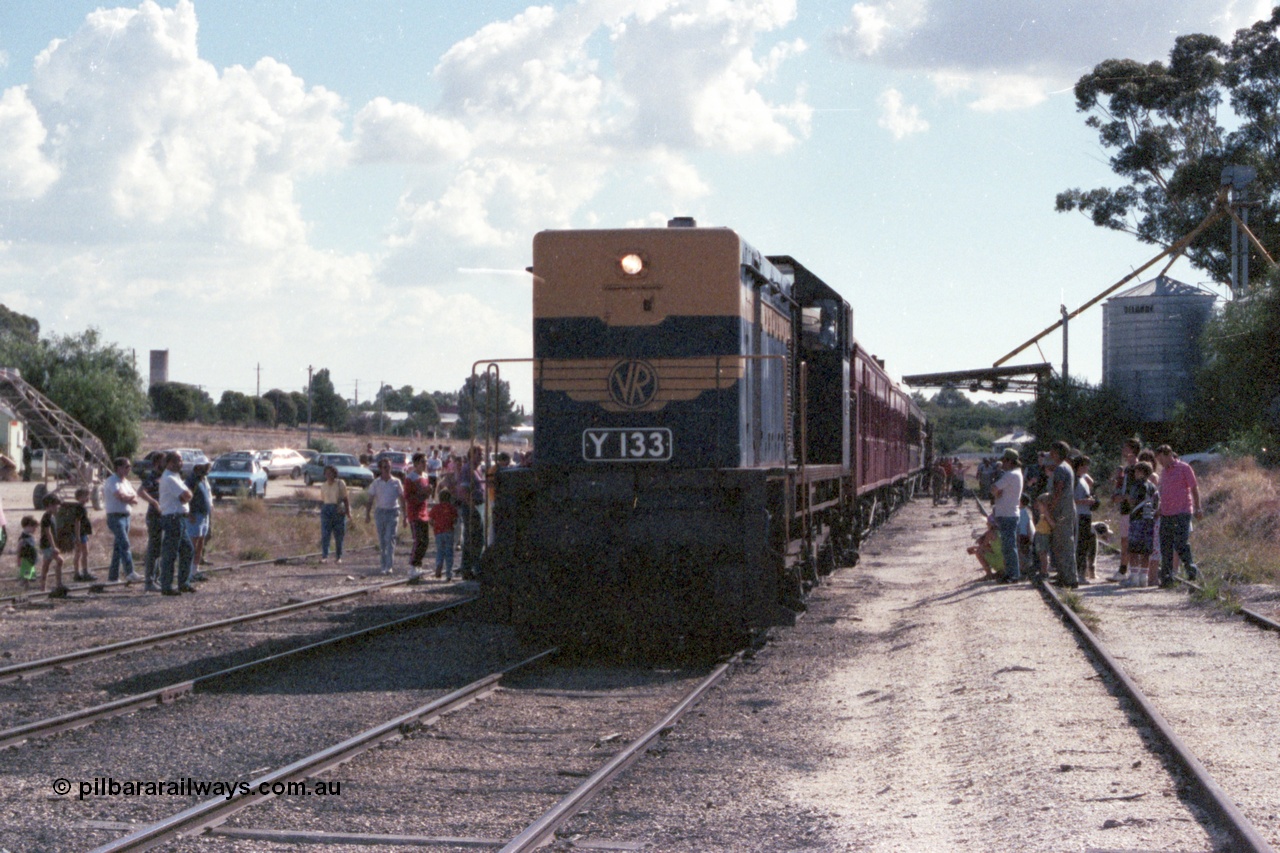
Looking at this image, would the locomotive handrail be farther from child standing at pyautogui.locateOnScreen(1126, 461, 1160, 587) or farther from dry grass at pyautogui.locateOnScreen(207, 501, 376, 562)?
dry grass at pyautogui.locateOnScreen(207, 501, 376, 562)

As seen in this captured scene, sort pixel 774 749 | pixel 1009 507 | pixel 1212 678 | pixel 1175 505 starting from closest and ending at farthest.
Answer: pixel 774 749 < pixel 1212 678 < pixel 1175 505 < pixel 1009 507

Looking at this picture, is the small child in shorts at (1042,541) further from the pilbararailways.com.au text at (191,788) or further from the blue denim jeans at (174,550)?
the pilbararailways.com.au text at (191,788)

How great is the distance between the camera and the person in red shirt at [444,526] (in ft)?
56.1

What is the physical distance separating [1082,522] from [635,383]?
8492 mm

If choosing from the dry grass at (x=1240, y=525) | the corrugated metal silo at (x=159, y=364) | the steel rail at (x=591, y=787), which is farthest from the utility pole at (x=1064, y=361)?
the corrugated metal silo at (x=159, y=364)

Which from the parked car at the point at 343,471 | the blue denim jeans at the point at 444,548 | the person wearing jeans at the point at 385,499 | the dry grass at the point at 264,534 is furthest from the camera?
the parked car at the point at 343,471

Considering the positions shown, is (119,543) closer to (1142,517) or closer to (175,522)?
(175,522)

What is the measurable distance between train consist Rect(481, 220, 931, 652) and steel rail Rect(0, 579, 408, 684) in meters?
3.23

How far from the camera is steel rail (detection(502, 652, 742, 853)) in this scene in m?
5.29

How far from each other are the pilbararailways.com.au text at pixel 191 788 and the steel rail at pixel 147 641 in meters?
3.71

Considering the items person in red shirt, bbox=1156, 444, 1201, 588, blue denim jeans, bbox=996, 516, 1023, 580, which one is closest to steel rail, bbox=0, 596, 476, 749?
blue denim jeans, bbox=996, 516, 1023, 580

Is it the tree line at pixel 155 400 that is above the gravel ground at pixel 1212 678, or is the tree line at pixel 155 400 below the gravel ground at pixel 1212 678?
above

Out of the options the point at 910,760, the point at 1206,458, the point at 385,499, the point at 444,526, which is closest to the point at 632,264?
the point at 910,760

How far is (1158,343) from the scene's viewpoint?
4047cm
